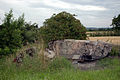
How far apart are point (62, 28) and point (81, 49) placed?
1550 mm

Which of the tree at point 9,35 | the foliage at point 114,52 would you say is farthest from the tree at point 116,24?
the tree at point 9,35

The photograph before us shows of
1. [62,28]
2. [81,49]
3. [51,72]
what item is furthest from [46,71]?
[62,28]

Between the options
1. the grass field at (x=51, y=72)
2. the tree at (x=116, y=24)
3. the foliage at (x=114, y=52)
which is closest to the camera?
the grass field at (x=51, y=72)

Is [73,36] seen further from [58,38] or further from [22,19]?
[22,19]

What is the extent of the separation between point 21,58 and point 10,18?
2.87m

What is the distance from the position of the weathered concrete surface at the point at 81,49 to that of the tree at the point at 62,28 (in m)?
0.52

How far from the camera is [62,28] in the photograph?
866 centimetres

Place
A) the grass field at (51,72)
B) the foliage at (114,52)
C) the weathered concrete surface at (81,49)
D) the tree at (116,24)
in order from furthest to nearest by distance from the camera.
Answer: the tree at (116,24)
the foliage at (114,52)
the weathered concrete surface at (81,49)
the grass field at (51,72)

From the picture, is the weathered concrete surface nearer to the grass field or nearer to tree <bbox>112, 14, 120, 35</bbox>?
the grass field

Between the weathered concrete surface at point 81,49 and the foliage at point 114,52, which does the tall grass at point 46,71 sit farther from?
the foliage at point 114,52

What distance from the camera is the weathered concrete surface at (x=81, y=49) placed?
8.12 meters

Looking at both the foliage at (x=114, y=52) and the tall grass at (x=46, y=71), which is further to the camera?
the foliage at (x=114, y=52)

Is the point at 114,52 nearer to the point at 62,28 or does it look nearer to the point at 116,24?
the point at 62,28

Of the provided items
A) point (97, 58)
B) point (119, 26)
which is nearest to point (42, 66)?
point (97, 58)
